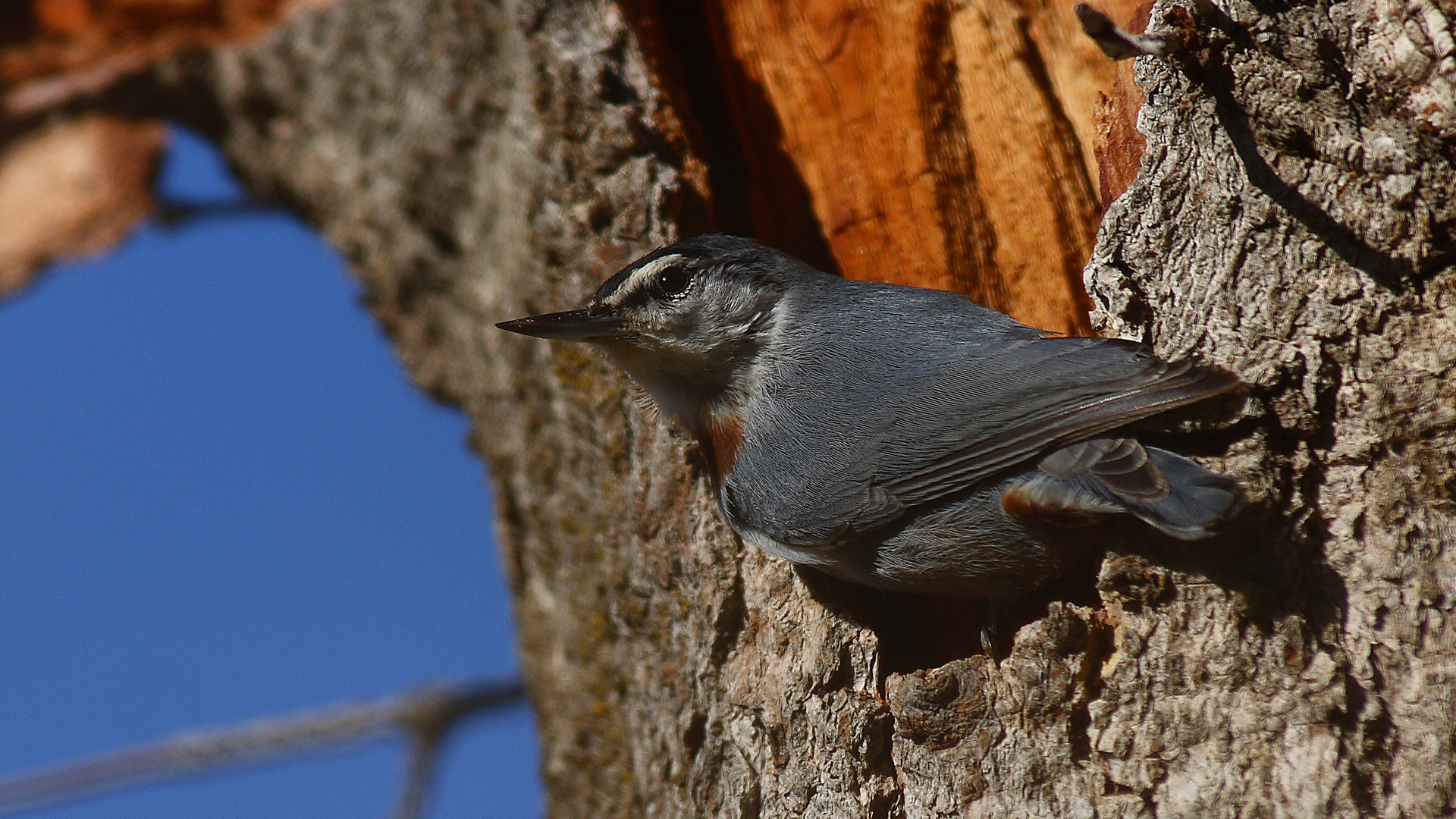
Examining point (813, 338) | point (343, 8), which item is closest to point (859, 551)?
point (813, 338)

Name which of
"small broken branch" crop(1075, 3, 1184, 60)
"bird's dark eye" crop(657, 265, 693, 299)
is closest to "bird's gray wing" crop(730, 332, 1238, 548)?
"bird's dark eye" crop(657, 265, 693, 299)

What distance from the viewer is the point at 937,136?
2062 mm

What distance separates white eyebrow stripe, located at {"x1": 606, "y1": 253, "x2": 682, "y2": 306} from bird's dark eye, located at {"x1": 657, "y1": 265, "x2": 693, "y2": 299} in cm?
1

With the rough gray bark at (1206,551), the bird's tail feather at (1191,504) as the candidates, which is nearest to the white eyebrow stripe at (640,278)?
the rough gray bark at (1206,551)

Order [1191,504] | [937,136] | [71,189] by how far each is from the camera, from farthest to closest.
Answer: [71,189] → [937,136] → [1191,504]

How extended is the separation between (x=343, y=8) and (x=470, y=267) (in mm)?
792

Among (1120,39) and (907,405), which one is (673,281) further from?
(1120,39)

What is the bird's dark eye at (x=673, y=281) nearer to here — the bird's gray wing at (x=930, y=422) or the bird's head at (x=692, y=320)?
the bird's head at (x=692, y=320)

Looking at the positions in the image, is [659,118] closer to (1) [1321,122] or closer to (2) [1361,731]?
(1) [1321,122]

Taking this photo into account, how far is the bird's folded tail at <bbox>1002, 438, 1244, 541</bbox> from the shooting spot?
1.36 meters

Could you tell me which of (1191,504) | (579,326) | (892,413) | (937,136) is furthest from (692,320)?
(1191,504)

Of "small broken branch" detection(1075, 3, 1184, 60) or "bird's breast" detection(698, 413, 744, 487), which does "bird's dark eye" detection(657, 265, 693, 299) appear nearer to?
"bird's breast" detection(698, 413, 744, 487)

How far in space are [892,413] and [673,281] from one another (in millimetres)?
473

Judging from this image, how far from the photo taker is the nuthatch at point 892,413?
145 centimetres
